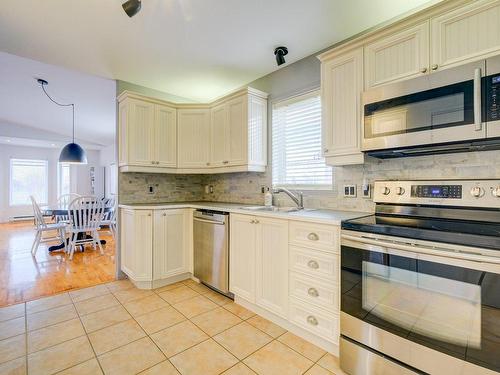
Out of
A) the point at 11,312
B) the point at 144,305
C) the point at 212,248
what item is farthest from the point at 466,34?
the point at 11,312

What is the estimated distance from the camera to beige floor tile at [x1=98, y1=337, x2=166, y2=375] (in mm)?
1622

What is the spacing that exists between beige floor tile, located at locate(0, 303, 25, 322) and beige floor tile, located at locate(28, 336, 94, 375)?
784 millimetres

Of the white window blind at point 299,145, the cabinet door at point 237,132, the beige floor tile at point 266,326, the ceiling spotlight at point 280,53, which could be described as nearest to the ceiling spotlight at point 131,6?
the ceiling spotlight at point 280,53

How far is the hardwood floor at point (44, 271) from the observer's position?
2828mm

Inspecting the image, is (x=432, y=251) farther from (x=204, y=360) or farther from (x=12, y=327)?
(x=12, y=327)

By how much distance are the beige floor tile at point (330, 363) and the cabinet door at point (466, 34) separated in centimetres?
199

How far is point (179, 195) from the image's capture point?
3.79m

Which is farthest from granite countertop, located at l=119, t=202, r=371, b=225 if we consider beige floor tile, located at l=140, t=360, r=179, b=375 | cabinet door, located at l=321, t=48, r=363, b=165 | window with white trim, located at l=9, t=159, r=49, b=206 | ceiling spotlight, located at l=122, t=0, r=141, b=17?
window with white trim, located at l=9, t=159, r=49, b=206

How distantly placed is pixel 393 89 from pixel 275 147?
1456 millimetres

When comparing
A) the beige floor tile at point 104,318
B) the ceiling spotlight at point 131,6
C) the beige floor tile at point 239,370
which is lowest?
the beige floor tile at point 239,370

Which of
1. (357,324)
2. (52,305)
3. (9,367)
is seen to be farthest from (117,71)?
(357,324)

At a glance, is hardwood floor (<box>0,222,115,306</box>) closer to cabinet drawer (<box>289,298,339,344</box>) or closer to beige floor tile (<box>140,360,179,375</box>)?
beige floor tile (<box>140,360,179,375</box>)

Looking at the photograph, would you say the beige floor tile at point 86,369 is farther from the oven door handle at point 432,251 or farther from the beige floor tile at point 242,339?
the oven door handle at point 432,251

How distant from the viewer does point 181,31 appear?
227cm
